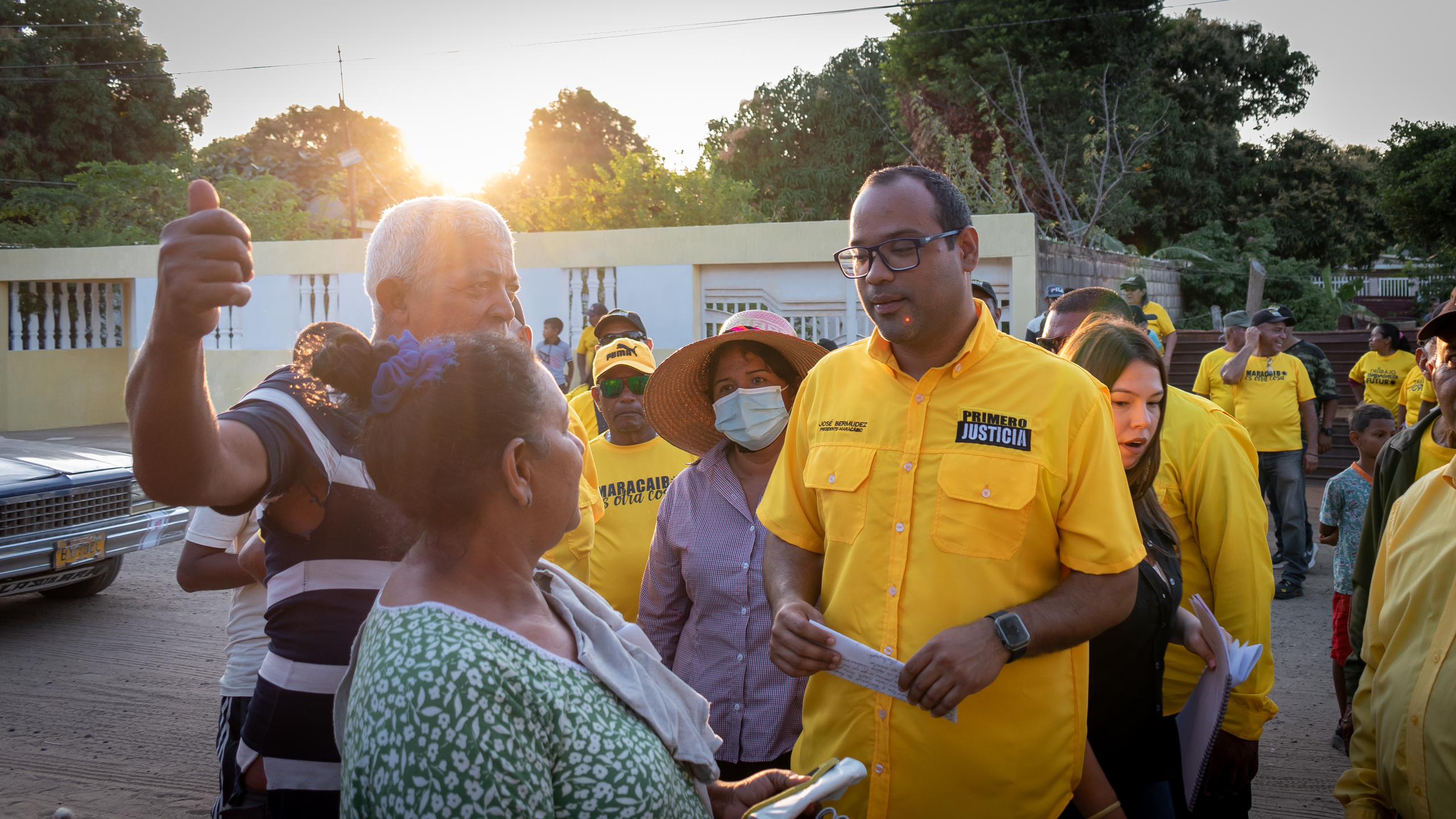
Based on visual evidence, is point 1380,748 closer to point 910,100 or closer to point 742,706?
point 742,706

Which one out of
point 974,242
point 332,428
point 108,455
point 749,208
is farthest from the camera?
point 749,208

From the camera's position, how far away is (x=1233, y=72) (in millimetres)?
27594

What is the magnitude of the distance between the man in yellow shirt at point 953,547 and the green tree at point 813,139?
87.1 feet

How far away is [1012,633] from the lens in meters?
2.23

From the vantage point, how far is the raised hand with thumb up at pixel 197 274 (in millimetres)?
1541

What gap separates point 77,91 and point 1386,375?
3255 centimetres

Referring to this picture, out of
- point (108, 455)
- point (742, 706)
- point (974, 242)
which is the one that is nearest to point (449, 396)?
point (974, 242)

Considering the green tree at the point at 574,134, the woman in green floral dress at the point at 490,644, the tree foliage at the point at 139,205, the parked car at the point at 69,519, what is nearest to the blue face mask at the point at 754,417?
the woman in green floral dress at the point at 490,644

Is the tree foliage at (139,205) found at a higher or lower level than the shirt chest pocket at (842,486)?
higher

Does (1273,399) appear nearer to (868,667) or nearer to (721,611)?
(721,611)

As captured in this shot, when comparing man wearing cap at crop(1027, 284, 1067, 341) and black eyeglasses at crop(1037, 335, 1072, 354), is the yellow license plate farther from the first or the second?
man wearing cap at crop(1027, 284, 1067, 341)

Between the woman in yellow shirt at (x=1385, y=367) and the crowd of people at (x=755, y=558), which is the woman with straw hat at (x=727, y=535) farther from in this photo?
the woman in yellow shirt at (x=1385, y=367)

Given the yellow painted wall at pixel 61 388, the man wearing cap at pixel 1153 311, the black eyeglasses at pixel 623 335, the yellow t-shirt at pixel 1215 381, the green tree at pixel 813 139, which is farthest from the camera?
the green tree at pixel 813 139

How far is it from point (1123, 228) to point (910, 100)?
6.28 m
